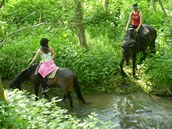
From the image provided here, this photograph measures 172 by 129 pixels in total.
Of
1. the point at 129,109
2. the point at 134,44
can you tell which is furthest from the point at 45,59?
the point at 134,44

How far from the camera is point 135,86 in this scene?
10.8m

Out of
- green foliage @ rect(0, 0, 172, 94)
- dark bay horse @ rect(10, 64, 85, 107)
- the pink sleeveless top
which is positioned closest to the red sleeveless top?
green foliage @ rect(0, 0, 172, 94)

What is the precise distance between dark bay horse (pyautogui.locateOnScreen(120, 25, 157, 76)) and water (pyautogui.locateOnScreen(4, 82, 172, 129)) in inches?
55.3

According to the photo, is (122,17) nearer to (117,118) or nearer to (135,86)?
(135,86)

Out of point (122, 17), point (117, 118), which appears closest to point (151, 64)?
point (117, 118)

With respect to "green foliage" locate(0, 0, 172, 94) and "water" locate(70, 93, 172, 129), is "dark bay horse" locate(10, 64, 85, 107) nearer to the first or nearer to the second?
"water" locate(70, 93, 172, 129)

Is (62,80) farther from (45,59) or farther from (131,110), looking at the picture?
(131,110)

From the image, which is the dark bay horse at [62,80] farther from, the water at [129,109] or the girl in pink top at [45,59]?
the water at [129,109]

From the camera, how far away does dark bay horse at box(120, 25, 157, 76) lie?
10.9m

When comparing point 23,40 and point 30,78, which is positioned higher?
point 23,40

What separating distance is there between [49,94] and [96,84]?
1.70 m

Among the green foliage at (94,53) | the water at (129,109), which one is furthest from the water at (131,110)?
the green foliage at (94,53)

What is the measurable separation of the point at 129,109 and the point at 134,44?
2.74 metres

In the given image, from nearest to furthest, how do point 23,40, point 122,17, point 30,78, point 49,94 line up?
1. point 30,78
2. point 49,94
3. point 23,40
4. point 122,17
